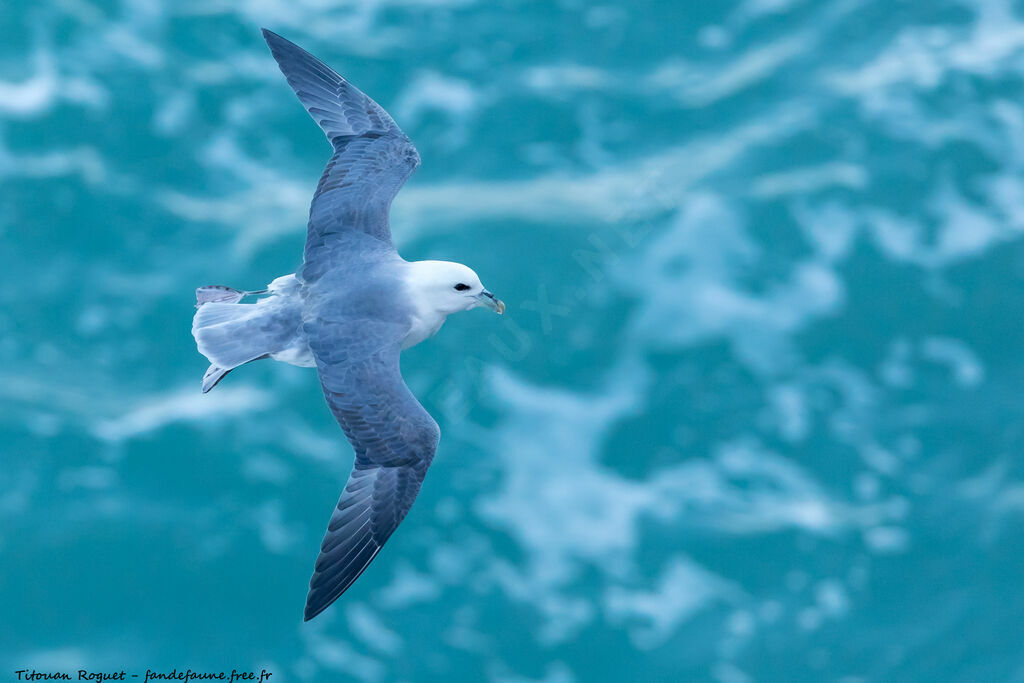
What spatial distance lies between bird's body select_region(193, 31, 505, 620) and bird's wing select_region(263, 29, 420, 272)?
0.04 ft

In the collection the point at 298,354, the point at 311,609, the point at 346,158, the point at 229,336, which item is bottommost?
the point at 311,609

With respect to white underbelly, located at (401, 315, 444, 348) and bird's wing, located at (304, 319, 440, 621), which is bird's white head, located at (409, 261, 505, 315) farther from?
bird's wing, located at (304, 319, 440, 621)

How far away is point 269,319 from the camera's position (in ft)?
25.2

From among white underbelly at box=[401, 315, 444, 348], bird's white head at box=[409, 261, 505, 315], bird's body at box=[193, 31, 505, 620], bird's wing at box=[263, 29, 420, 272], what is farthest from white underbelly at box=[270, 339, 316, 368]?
bird's white head at box=[409, 261, 505, 315]

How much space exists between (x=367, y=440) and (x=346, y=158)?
2.05 m

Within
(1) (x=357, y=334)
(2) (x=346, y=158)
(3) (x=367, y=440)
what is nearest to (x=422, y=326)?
(1) (x=357, y=334)

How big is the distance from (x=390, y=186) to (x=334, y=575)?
2.60 m

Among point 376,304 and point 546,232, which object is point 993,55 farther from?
point 376,304

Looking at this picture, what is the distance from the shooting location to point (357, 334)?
7.49m

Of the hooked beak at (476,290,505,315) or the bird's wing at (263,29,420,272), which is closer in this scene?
the hooked beak at (476,290,505,315)

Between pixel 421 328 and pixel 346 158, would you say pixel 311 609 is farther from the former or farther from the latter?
pixel 346 158

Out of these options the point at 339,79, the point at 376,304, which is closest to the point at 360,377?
the point at 376,304

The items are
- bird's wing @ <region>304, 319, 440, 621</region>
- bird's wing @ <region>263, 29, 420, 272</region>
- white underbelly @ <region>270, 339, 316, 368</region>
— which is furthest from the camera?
bird's wing @ <region>263, 29, 420, 272</region>

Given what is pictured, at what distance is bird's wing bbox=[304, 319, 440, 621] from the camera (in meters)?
7.43
